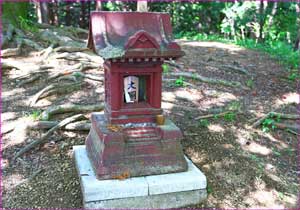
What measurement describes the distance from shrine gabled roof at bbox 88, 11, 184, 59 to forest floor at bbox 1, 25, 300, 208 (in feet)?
6.06

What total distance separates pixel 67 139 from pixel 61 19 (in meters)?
14.1

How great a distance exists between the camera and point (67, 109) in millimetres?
6156

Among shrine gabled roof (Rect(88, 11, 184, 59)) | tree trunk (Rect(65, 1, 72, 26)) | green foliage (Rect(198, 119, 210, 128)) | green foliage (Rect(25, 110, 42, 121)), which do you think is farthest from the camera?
tree trunk (Rect(65, 1, 72, 26))

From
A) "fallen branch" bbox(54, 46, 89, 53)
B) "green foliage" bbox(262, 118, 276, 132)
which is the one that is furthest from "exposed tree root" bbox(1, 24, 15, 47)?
"green foliage" bbox(262, 118, 276, 132)

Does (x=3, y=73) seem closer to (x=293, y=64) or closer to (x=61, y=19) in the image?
(x=293, y=64)

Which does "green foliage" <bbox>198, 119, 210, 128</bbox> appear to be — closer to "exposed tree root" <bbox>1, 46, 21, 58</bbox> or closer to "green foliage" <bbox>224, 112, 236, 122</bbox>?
"green foliage" <bbox>224, 112, 236, 122</bbox>

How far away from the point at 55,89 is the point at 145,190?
3.70 metres

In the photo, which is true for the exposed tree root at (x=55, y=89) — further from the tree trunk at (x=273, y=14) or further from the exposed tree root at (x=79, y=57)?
the tree trunk at (x=273, y=14)

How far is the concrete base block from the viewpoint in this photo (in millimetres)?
4055

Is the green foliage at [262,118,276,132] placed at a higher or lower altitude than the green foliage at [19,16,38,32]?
lower

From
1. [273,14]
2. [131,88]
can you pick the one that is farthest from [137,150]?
[273,14]

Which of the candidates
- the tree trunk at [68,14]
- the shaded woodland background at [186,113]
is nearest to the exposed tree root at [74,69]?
the shaded woodland background at [186,113]

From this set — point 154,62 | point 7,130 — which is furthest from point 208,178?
point 7,130

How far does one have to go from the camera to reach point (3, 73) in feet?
27.0
